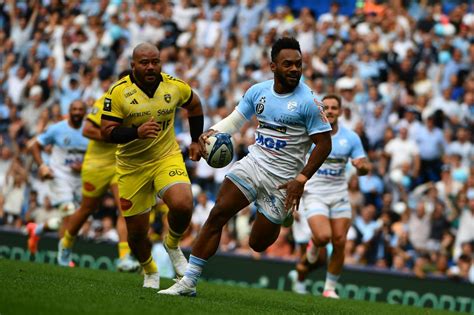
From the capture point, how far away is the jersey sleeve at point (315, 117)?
11117mm

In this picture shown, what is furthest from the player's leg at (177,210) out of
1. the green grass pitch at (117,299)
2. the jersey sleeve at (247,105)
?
the jersey sleeve at (247,105)

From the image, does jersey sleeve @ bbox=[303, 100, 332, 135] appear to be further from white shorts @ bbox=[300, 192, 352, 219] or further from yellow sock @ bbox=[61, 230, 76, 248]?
yellow sock @ bbox=[61, 230, 76, 248]

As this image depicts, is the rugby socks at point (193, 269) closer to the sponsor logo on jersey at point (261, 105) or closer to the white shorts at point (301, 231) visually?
the sponsor logo on jersey at point (261, 105)

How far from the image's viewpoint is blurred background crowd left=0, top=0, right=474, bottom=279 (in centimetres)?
2008

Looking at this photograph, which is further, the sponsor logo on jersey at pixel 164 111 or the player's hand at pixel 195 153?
the sponsor logo on jersey at pixel 164 111

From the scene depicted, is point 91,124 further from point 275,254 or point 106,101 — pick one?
point 275,254

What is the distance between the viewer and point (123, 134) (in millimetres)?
11750

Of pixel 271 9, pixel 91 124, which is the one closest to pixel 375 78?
pixel 271 9

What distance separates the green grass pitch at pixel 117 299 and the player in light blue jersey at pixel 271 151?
688mm

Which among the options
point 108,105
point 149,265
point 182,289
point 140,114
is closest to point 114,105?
point 108,105

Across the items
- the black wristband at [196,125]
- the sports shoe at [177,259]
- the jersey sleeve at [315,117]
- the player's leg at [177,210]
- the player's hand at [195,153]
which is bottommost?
the sports shoe at [177,259]

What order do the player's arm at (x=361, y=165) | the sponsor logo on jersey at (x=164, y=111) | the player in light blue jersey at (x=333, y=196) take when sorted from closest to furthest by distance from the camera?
1. the sponsor logo on jersey at (x=164, y=111)
2. the player's arm at (x=361, y=165)
3. the player in light blue jersey at (x=333, y=196)

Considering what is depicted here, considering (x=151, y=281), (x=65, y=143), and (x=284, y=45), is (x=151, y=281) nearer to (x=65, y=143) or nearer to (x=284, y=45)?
(x=284, y=45)

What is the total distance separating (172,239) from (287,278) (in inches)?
284
